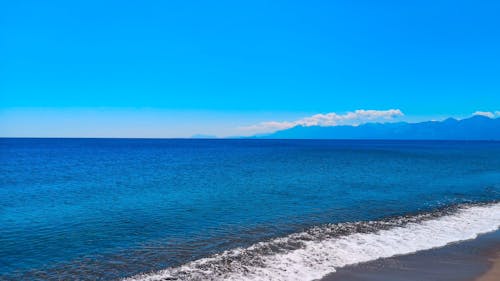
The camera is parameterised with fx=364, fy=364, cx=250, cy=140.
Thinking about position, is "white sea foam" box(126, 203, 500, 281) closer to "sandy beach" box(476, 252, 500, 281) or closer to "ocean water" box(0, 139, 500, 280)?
"ocean water" box(0, 139, 500, 280)

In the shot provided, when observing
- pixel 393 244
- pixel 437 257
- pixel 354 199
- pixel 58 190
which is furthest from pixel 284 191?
pixel 58 190

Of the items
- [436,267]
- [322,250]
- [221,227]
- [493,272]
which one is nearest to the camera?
[493,272]

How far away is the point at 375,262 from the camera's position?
16.6 metres

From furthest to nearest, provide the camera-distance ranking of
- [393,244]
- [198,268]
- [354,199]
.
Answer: [354,199]
[393,244]
[198,268]

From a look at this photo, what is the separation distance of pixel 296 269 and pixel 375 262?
383 centimetres

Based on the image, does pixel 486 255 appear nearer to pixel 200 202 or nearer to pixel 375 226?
pixel 375 226

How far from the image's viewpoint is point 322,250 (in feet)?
60.1

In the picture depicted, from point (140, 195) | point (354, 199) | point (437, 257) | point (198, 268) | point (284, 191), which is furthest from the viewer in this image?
point (284, 191)

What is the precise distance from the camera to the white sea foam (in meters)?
15.1

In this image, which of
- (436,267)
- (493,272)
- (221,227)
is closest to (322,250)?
(436,267)

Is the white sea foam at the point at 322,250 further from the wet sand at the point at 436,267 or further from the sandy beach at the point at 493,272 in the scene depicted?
the sandy beach at the point at 493,272

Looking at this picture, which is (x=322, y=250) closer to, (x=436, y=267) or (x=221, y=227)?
(x=436, y=267)

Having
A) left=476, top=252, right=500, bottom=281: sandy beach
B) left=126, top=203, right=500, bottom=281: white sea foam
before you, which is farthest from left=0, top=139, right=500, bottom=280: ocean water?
left=476, top=252, right=500, bottom=281: sandy beach

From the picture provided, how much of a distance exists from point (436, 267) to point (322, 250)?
5.11 m
